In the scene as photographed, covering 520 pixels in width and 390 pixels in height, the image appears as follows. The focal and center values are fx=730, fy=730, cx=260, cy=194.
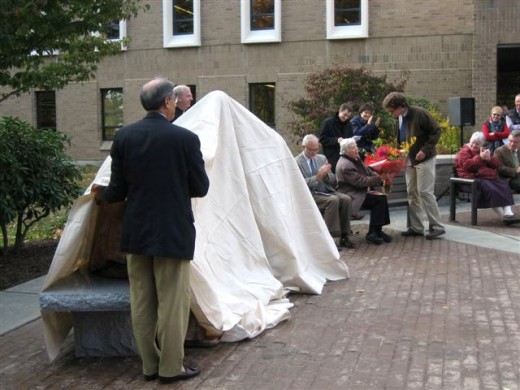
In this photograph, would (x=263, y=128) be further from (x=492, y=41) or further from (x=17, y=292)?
(x=492, y=41)

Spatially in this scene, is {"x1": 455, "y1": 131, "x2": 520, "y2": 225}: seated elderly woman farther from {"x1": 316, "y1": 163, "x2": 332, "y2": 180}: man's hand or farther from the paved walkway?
{"x1": 316, "y1": 163, "x2": 332, "y2": 180}: man's hand

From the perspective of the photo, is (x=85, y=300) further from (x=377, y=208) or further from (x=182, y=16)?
(x=182, y=16)

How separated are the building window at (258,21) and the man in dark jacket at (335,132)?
1300 centimetres

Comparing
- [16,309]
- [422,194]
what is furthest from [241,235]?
[422,194]

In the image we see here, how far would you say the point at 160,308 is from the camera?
15.7ft

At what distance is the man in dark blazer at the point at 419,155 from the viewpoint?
9.76 metres

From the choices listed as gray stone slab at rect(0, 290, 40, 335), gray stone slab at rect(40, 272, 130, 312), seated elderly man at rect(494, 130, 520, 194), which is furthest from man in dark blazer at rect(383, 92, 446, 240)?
gray stone slab at rect(40, 272, 130, 312)

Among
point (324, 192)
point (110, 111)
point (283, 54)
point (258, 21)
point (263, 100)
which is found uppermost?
point (258, 21)

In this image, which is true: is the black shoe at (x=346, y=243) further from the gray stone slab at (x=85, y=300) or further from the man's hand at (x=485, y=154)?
the gray stone slab at (x=85, y=300)

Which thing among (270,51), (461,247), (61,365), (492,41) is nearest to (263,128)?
(61,365)

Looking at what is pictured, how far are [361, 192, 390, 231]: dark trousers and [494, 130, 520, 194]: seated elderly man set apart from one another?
96.6 inches

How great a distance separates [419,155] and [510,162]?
7.29 ft

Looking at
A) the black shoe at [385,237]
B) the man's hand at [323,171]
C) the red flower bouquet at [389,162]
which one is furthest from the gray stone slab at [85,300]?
the red flower bouquet at [389,162]

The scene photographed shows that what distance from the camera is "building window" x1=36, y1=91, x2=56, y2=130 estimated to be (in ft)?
88.8
